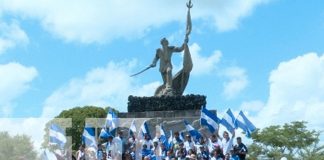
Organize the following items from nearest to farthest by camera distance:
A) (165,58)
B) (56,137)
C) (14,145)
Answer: (56,137) → (165,58) → (14,145)

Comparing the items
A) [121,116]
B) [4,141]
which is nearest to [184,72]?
[121,116]

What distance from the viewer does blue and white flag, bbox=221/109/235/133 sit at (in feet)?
66.0

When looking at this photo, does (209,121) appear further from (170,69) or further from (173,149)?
(170,69)

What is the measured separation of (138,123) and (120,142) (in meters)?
6.34

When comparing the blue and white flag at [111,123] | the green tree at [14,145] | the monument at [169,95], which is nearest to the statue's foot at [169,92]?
the monument at [169,95]

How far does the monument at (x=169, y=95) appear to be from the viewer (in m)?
27.1

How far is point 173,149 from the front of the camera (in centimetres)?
1970

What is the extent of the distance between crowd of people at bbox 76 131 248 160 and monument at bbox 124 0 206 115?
490cm

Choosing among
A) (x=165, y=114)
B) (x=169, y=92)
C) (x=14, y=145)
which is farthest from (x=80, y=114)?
(x=165, y=114)

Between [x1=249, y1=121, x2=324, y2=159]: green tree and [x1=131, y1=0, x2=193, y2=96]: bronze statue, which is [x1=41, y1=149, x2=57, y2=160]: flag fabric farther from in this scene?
[x1=249, y1=121, x2=324, y2=159]: green tree

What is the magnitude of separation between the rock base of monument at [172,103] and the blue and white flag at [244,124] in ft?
22.3

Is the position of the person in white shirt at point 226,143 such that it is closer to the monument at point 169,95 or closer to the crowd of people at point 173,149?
the crowd of people at point 173,149

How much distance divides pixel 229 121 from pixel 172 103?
728 cm

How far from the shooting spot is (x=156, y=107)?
27453 millimetres
